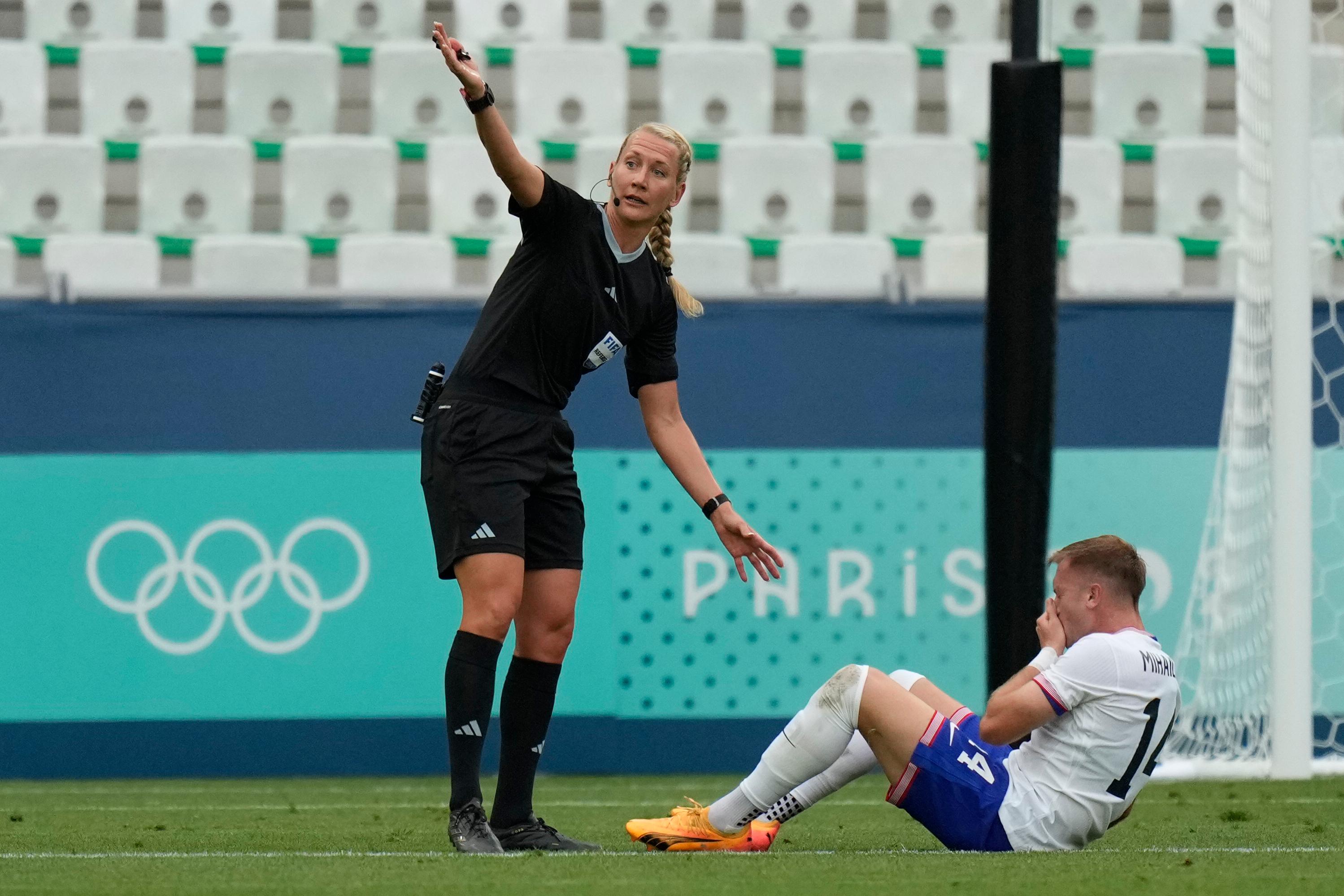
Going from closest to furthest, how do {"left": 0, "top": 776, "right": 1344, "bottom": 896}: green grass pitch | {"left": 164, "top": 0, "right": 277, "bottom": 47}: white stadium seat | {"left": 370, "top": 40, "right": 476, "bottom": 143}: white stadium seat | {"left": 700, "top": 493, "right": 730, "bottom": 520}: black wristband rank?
{"left": 0, "top": 776, "right": 1344, "bottom": 896}: green grass pitch
{"left": 700, "top": 493, "right": 730, "bottom": 520}: black wristband
{"left": 370, "top": 40, "right": 476, "bottom": 143}: white stadium seat
{"left": 164, "top": 0, "right": 277, "bottom": 47}: white stadium seat

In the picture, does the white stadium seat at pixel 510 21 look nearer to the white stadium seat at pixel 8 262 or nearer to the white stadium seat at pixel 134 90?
the white stadium seat at pixel 134 90

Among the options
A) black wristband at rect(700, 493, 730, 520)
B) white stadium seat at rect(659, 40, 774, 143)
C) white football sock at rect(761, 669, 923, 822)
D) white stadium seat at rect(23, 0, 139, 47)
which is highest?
white stadium seat at rect(23, 0, 139, 47)

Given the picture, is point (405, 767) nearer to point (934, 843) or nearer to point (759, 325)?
point (759, 325)

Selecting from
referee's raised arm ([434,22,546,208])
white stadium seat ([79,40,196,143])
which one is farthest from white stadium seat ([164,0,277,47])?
referee's raised arm ([434,22,546,208])

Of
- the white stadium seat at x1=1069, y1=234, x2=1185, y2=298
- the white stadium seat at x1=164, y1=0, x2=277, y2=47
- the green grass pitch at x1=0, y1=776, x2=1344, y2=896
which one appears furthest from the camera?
the white stadium seat at x1=164, y1=0, x2=277, y2=47

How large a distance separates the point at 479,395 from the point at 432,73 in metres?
5.69

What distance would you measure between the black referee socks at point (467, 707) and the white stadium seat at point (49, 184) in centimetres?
563

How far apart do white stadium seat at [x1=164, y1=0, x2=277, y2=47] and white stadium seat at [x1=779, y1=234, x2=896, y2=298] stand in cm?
312

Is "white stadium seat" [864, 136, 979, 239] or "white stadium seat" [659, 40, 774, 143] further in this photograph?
"white stadium seat" [659, 40, 774, 143]

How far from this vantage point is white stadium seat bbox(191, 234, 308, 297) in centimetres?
788

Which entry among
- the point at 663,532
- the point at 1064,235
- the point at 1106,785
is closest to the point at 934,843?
the point at 1106,785

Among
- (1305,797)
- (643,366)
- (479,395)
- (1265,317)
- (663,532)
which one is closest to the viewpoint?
(479,395)

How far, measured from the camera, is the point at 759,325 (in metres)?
6.80

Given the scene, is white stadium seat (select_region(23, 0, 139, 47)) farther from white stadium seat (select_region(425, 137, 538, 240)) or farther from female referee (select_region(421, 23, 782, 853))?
female referee (select_region(421, 23, 782, 853))
